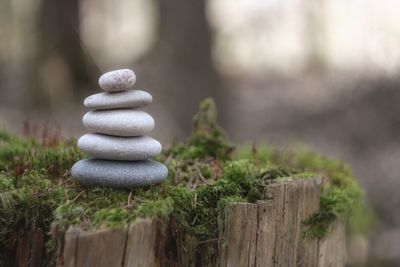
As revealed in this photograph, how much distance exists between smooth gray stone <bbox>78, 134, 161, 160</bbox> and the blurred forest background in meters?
2.41

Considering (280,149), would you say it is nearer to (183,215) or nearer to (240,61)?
(183,215)

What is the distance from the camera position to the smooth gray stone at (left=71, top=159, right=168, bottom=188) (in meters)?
2.75

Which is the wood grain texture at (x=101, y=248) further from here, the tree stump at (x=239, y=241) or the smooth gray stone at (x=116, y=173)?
the smooth gray stone at (x=116, y=173)

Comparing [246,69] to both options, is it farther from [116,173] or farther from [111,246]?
[111,246]

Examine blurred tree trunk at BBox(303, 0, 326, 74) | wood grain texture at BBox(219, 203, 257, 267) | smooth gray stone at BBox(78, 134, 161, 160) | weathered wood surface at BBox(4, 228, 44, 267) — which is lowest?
weathered wood surface at BBox(4, 228, 44, 267)

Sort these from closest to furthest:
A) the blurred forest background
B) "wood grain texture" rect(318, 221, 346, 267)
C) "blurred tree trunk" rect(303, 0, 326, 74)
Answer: "wood grain texture" rect(318, 221, 346, 267), the blurred forest background, "blurred tree trunk" rect(303, 0, 326, 74)

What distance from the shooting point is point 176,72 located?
32.4 feet

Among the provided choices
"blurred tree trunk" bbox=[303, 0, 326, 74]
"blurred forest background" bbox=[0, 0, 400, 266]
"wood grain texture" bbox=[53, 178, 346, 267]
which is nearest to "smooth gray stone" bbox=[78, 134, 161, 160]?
"wood grain texture" bbox=[53, 178, 346, 267]

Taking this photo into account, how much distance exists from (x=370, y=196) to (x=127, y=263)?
20.3 feet

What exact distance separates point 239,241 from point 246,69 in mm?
14060

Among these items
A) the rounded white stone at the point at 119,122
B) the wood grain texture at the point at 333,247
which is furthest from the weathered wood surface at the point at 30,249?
the wood grain texture at the point at 333,247

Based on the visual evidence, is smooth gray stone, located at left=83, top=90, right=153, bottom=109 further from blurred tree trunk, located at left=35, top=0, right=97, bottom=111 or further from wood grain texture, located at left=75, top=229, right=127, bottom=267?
blurred tree trunk, located at left=35, top=0, right=97, bottom=111

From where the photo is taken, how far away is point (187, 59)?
9.79 meters

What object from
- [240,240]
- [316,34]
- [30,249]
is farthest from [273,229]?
[316,34]
